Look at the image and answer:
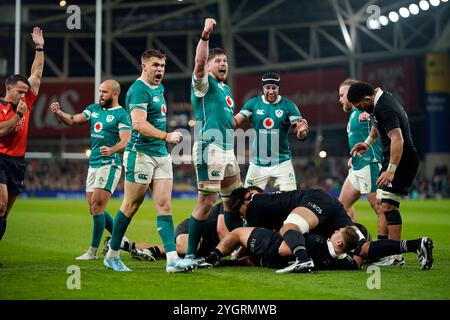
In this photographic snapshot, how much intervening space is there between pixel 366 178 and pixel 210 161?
362cm

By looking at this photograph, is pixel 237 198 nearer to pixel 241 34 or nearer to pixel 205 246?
pixel 205 246

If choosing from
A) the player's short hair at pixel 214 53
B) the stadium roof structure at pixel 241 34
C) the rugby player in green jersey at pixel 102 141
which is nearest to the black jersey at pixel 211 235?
the rugby player in green jersey at pixel 102 141

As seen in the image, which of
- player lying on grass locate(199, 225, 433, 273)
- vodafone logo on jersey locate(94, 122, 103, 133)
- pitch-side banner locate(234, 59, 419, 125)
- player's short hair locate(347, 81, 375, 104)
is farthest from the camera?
pitch-side banner locate(234, 59, 419, 125)

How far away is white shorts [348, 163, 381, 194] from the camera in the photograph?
476 inches

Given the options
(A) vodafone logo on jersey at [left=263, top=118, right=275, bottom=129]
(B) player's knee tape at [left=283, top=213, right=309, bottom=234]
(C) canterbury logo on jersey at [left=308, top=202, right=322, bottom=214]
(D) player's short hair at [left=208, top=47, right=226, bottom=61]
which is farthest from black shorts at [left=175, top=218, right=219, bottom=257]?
(A) vodafone logo on jersey at [left=263, top=118, right=275, bottom=129]

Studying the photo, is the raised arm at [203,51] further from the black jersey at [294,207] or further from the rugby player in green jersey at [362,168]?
the rugby player in green jersey at [362,168]

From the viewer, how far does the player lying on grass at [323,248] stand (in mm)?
8906

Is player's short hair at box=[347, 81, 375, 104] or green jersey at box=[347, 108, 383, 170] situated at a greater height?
player's short hair at box=[347, 81, 375, 104]

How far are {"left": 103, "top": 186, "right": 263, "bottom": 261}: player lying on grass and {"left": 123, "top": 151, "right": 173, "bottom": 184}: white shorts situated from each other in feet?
3.60

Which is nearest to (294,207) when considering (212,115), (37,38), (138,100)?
(212,115)

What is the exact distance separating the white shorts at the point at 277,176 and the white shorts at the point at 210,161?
2481 mm

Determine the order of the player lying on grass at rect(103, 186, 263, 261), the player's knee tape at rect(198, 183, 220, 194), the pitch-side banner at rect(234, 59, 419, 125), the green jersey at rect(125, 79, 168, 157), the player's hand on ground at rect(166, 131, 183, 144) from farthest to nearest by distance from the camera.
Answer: the pitch-side banner at rect(234, 59, 419, 125) < the player lying on grass at rect(103, 186, 263, 261) < the player's knee tape at rect(198, 183, 220, 194) < the green jersey at rect(125, 79, 168, 157) < the player's hand on ground at rect(166, 131, 183, 144)

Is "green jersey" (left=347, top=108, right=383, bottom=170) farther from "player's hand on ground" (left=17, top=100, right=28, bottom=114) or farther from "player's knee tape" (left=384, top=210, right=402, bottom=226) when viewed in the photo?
"player's hand on ground" (left=17, top=100, right=28, bottom=114)
